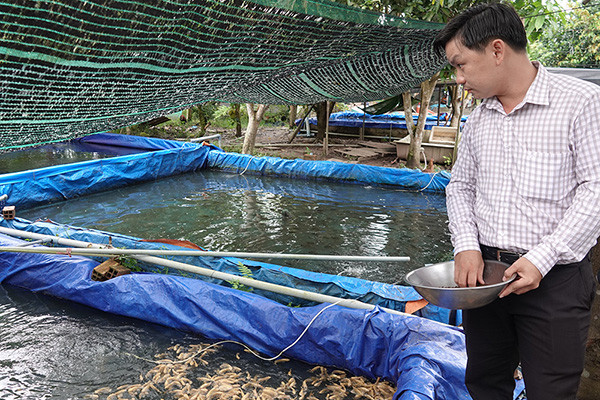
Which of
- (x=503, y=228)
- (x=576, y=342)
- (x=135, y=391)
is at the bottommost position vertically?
(x=135, y=391)

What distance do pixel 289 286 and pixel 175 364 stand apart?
3.93 feet

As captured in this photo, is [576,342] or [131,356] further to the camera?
[131,356]

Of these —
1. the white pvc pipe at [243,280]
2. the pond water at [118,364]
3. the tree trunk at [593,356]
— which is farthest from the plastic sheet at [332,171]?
the tree trunk at [593,356]

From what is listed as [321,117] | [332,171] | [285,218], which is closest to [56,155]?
[321,117]

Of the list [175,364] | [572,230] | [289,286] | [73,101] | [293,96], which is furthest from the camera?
[293,96]

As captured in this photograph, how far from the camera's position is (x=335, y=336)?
3.66m

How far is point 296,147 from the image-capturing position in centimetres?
1467

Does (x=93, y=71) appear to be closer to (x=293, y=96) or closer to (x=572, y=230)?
(x=572, y=230)

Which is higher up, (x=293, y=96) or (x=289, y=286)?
(x=293, y=96)

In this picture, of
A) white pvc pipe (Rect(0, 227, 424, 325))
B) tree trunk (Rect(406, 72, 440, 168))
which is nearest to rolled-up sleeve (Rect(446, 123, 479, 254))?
white pvc pipe (Rect(0, 227, 424, 325))

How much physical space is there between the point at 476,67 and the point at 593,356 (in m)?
1.74

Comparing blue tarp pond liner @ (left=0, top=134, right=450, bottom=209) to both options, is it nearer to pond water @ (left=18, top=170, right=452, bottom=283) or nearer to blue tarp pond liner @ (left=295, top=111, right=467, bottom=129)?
pond water @ (left=18, top=170, right=452, bottom=283)

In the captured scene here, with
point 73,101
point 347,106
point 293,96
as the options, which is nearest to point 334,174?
point 293,96

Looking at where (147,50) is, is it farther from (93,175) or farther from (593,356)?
(93,175)
